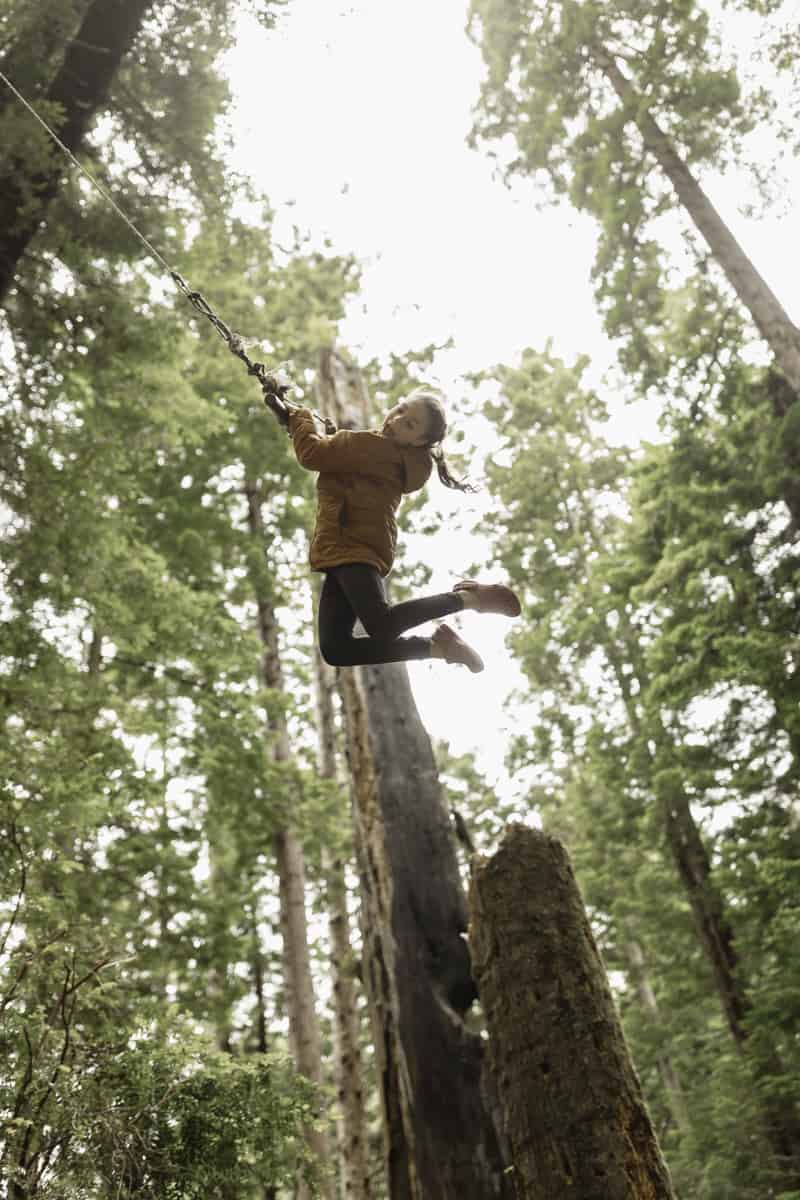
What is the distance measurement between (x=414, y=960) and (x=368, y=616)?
2866 mm

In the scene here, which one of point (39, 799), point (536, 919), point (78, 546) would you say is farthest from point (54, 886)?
point (536, 919)

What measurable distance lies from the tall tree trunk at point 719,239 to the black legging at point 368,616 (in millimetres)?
4942

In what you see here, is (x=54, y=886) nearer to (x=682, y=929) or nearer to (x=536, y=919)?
(x=536, y=919)

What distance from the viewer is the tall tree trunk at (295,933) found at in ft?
29.5

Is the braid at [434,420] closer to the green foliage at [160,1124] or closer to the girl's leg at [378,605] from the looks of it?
the girl's leg at [378,605]

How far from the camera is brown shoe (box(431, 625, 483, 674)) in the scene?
412 centimetres

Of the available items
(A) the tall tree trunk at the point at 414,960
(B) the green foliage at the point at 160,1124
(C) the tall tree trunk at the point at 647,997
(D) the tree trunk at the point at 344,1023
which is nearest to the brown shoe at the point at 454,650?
(B) the green foliage at the point at 160,1124

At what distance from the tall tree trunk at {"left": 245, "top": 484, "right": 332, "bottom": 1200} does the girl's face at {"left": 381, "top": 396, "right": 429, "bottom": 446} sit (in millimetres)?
6062

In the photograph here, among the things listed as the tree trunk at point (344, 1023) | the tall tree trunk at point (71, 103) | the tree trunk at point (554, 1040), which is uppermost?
the tall tree trunk at point (71, 103)

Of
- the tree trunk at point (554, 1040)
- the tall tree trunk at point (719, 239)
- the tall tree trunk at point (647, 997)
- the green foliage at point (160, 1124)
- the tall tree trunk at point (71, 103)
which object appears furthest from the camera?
the tall tree trunk at point (647, 997)

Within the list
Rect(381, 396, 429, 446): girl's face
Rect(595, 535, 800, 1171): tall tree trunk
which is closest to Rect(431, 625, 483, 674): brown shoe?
Rect(381, 396, 429, 446): girl's face

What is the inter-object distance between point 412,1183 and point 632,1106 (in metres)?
2.63

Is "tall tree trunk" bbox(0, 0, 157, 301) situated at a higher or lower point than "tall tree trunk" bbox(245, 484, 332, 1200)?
higher

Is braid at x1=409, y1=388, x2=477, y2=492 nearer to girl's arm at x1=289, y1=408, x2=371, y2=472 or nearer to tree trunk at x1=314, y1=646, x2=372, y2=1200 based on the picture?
girl's arm at x1=289, y1=408, x2=371, y2=472
